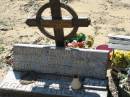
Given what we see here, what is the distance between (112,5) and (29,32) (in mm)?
3709

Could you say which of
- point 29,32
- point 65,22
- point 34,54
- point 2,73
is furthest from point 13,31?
point 65,22

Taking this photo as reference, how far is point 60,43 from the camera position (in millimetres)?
9094

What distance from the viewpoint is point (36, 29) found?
13.0 m

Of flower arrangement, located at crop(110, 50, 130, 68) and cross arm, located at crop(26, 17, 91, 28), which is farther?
flower arrangement, located at crop(110, 50, 130, 68)

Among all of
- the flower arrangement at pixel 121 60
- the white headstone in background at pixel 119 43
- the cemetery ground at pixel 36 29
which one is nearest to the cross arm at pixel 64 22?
the white headstone in background at pixel 119 43

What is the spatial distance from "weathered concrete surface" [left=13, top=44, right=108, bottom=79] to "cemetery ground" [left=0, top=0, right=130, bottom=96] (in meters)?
1.33

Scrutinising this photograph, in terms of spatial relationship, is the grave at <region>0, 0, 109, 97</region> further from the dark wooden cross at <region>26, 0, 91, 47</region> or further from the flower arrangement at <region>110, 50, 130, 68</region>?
the flower arrangement at <region>110, 50, 130, 68</region>

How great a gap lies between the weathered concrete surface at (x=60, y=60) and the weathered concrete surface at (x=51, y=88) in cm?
21

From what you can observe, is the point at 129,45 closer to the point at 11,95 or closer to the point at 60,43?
the point at 60,43

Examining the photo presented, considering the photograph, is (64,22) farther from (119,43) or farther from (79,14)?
(79,14)

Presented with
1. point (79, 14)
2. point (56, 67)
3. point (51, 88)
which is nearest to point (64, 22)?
point (56, 67)

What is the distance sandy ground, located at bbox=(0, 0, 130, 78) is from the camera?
12305 mm

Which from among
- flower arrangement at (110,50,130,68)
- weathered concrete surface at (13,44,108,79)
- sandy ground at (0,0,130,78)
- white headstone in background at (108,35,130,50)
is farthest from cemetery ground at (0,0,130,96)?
flower arrangement at (110,50,130,68)

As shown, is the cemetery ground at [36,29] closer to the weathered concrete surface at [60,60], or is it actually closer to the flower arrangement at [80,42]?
the flower arrangement at [80,42]
